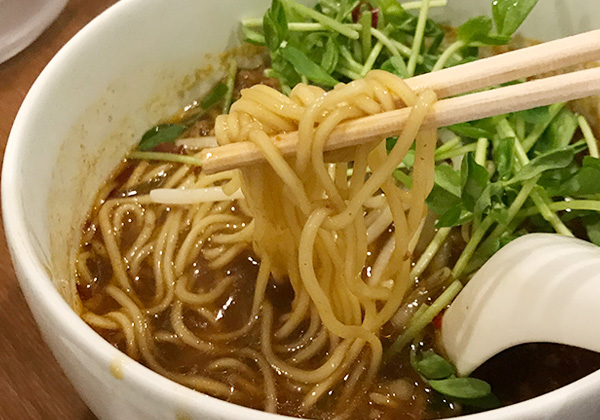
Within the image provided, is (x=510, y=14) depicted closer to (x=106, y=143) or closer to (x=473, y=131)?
(x=473, y=131)

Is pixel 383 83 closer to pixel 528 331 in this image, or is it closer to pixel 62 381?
pixel 528 331

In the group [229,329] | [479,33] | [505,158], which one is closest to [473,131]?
[505,158]

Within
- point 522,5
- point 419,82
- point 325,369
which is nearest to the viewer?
point 419,82

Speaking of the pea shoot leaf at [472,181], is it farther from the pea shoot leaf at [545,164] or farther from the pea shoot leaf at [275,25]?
the pea shoot leaf at [275,25]

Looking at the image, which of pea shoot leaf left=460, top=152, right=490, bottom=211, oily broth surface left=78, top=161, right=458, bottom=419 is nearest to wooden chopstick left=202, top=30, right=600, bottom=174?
pea shoot leaf left=460, top=152, right=490, bottom=211

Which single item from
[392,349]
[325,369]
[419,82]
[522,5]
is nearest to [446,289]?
[392,349]

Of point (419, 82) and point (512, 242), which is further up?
point (419, 82)
